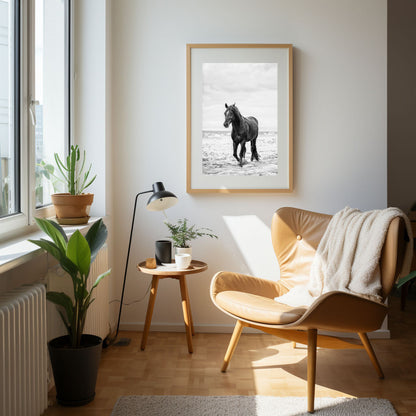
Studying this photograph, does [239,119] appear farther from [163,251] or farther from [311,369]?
[311,369]

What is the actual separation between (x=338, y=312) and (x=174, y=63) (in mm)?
2069

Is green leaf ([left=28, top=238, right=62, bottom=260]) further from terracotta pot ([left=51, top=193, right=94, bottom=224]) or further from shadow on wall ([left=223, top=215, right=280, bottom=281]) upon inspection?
shadow on wall ([left=223, top=215, right=280, bottom=281])

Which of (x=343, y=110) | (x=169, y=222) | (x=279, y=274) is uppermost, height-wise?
(x=343, y=110)

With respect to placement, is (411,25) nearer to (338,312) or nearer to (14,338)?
(338,312)

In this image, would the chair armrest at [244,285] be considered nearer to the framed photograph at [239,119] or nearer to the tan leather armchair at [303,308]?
the tan leather armchair at [303,308]

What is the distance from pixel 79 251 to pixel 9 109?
2.66ft

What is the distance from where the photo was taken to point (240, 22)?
3518 mm

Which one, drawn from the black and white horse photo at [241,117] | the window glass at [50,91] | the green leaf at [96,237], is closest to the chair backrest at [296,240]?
the black and white horse photo at [241,117]

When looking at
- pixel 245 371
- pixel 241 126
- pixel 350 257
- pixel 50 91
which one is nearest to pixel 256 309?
pixel 245 371

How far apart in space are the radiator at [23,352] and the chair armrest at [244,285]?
108 centimetres

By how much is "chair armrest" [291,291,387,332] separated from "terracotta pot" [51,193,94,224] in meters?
1.35

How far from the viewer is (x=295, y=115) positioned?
354cm

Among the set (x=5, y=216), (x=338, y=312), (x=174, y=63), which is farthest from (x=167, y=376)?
(x=174, y=63)

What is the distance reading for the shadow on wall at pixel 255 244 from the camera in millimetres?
3588
